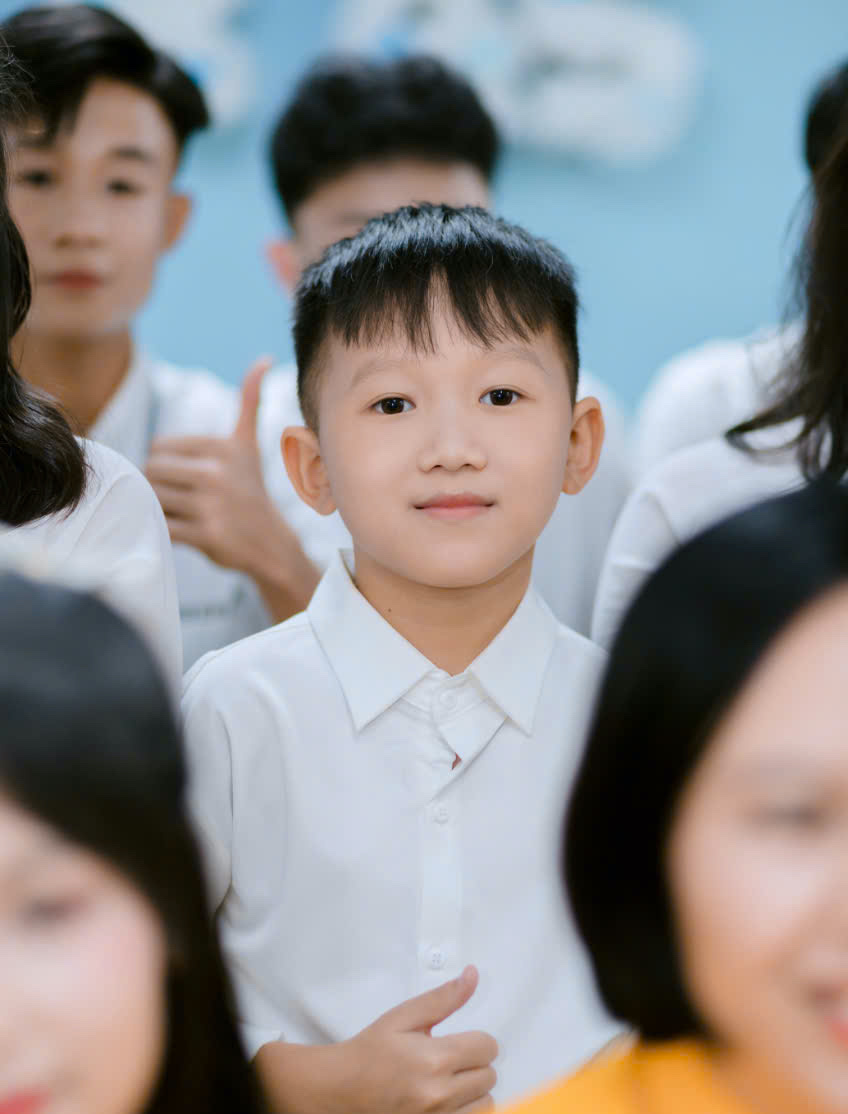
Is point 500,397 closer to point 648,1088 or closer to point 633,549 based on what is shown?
point 633,549

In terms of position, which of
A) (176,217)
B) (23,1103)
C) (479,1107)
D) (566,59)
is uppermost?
(566,59)

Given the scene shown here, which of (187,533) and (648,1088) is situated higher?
(187,533)

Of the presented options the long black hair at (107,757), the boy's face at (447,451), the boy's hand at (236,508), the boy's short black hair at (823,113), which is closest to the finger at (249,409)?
the boy's hand at (236,508)

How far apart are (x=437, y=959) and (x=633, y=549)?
1.93 feet

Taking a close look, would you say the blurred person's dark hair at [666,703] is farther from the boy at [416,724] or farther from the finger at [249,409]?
the finger at [249,409]

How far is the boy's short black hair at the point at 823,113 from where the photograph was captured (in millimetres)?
1986

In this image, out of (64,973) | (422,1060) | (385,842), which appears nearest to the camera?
(64,973)

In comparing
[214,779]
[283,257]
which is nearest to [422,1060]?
[214,779]

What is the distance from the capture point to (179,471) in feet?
6.08

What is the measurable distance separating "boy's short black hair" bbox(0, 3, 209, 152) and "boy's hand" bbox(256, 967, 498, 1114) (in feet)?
4.02

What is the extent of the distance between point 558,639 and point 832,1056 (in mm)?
677

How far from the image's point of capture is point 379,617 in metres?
1.28

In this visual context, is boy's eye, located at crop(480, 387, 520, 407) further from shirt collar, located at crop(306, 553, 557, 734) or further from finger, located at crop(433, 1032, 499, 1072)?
finger, located at crop(433, 1032, 499, 1072)

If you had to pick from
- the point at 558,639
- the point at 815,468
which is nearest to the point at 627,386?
the point at 815,468
